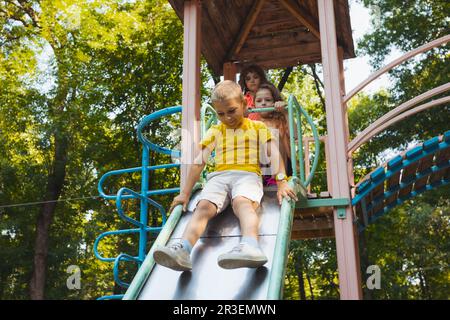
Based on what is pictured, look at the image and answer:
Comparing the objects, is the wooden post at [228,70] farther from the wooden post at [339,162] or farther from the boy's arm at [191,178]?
the boy's arm at [191,178]

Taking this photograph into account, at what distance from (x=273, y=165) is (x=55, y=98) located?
12.5 m

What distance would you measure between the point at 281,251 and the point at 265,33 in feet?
15.4

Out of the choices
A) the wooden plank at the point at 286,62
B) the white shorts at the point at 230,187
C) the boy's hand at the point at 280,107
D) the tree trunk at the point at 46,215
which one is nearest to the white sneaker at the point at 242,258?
the white shorts at the point at 230,187

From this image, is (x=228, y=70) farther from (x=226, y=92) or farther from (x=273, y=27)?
(x=226, y=92)

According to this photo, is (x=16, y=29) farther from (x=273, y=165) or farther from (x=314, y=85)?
(x=273, y=165)

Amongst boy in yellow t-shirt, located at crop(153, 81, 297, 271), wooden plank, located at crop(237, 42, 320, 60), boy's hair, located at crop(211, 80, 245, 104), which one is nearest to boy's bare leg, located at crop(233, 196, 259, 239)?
boy in yellow t-shirt, located at crop(153, 81, 297, 271)

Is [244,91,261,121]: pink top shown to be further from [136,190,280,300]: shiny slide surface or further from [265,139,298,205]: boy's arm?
[136,190,280,300]: shiny slide surface

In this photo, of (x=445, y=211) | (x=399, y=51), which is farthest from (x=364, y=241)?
(x=399, y=51)

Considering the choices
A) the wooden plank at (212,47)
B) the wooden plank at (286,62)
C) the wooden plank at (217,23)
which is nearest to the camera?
the wooden plank at (217,23)

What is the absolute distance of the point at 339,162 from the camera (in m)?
4.47

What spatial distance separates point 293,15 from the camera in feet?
23.0

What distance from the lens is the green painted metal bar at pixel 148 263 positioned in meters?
3.16

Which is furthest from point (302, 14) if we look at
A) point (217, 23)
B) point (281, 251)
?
point (281, 251)

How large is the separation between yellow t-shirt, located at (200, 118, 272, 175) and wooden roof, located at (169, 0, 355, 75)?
2.65m
